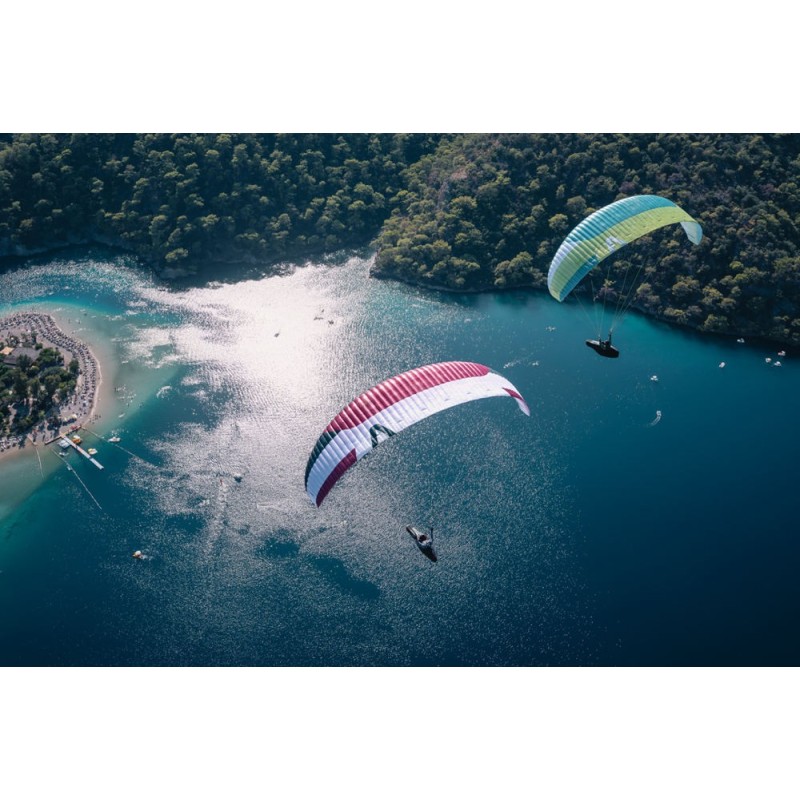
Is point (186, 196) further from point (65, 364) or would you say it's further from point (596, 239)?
point (596, 239)

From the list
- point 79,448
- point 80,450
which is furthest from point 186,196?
point 80,450

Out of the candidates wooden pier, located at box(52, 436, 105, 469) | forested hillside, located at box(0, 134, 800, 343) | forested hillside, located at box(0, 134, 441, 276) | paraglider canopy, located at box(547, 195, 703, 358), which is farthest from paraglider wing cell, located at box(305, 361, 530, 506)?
forested hillside, located at box(0, 134, 441, 276)

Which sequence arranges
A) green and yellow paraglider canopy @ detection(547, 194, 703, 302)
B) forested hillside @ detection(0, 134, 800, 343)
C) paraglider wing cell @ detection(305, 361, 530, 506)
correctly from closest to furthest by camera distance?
1. paraglider wing cell @ detection(305, 361, 530, 506)
2. green and yellow paraglider canopy @ detection(547, 194, 703, 302)
3. forested hillside @ detection(0, 134, 800, 343)

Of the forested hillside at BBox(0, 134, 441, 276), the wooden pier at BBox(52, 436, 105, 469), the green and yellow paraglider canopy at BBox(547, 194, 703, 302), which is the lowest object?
the wooden pier at BBox(52, 436, 105, 469)

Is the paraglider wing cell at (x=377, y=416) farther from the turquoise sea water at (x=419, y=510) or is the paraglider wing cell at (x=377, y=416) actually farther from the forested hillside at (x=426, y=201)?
the forested hillside at (x=426, y=201)

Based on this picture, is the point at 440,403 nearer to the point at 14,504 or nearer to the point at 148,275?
the point at 14,504

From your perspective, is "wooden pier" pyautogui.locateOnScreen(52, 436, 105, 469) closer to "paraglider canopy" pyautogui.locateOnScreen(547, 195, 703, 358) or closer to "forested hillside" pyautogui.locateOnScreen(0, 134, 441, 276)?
"forested hillside" pyautogui.locateOnScreen(0, 134, 441, 276)
